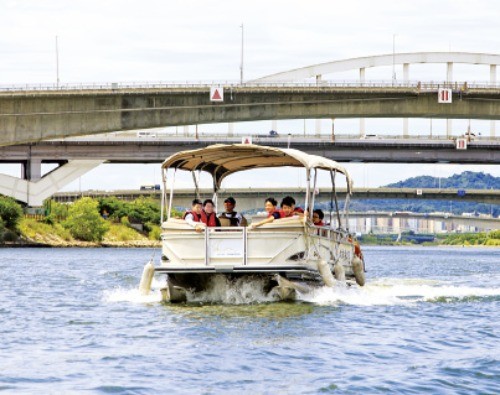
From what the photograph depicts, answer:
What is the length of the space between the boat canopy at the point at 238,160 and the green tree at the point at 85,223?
8281cm

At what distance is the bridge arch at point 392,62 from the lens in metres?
98.3

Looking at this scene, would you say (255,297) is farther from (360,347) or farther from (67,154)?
(67,154)

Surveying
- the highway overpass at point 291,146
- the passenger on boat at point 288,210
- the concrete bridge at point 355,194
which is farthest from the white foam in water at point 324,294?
the concrete bridge at point 355,194

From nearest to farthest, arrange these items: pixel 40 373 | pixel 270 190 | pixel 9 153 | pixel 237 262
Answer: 1. pixel 40 373
2. pixel 237 262
3. pixel 9 153
4. pixel 270 190

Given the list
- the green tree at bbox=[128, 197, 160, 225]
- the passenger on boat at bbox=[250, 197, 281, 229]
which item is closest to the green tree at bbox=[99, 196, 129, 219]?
the green tree at bbox=[128, 197, 160, 225]

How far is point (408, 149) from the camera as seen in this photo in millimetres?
104438

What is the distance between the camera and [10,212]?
103 metres

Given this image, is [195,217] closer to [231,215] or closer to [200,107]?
[231,215]

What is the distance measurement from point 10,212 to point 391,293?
7399 cm

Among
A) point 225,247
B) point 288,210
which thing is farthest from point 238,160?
point 225,247

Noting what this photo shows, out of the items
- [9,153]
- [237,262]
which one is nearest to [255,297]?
[237,262]

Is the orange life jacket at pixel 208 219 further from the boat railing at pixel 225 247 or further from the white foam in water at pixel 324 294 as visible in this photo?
the white foam in water at pixel 324 294

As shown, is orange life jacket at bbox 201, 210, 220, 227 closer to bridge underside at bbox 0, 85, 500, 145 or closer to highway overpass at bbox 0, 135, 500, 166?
bridge underside at bbox 0, 85, 500, 145

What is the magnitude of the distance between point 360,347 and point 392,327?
2.96 m
